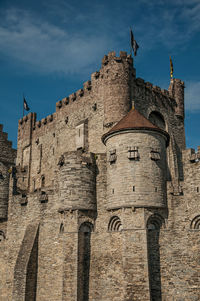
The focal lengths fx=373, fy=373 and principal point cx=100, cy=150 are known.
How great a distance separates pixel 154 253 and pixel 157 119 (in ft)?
44.1

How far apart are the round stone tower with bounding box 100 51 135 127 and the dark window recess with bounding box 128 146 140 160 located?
5.58 meters

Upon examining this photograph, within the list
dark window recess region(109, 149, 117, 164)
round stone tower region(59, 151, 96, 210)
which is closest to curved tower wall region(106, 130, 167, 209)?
dark window recess region(109, 149, 117, 164)

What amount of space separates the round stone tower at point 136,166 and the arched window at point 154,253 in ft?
3.37

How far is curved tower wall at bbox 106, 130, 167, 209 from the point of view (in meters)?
21.3

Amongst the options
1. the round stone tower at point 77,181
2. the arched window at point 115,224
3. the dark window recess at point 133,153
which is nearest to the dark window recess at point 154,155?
the dark window recess at point 133,153

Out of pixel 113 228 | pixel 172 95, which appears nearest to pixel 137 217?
pixel 113 228

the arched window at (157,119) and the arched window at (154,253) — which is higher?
the arched window at (157,119)

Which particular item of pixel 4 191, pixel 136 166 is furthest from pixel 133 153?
pixel 4 191

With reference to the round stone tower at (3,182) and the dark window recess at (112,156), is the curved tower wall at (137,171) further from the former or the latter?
the round stone tower at (3,182)

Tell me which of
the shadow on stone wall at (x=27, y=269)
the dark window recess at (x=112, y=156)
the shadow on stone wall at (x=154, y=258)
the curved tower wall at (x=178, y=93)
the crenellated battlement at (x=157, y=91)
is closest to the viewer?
the shadow on stone wall at (x=154, y=258)

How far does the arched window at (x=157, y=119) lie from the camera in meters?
30.8

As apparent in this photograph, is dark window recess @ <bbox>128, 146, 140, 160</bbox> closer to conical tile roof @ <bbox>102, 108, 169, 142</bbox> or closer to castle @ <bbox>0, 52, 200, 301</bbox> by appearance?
castle @ <bbox>0, 52, 200, 301</bbox>

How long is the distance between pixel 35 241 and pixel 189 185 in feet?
36.8

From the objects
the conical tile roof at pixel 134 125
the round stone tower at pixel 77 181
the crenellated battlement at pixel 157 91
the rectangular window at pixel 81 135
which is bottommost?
the round stone tower at pixel 77 181
